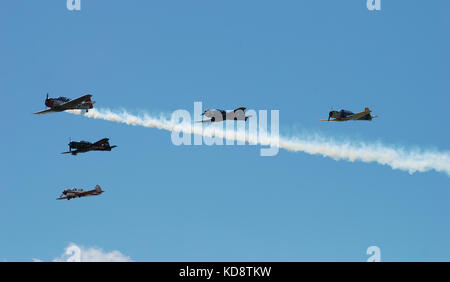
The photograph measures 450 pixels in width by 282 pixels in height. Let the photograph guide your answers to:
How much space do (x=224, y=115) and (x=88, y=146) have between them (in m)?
30.3

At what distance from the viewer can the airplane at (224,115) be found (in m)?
144

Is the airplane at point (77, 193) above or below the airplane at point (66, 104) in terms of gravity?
below

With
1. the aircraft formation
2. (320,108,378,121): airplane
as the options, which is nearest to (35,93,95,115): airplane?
the aircraft formation

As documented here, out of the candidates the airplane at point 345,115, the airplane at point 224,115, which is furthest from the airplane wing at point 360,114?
the airplane at point 224,115

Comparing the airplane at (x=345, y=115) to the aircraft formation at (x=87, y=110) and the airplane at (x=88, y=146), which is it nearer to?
the aircraft formation at (x=87, y=110)

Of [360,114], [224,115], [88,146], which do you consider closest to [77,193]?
[88,146]

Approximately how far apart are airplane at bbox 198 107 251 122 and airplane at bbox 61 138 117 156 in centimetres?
2482

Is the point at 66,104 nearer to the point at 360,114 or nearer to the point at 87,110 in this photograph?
the point at 87,110

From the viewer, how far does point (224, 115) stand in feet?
477
